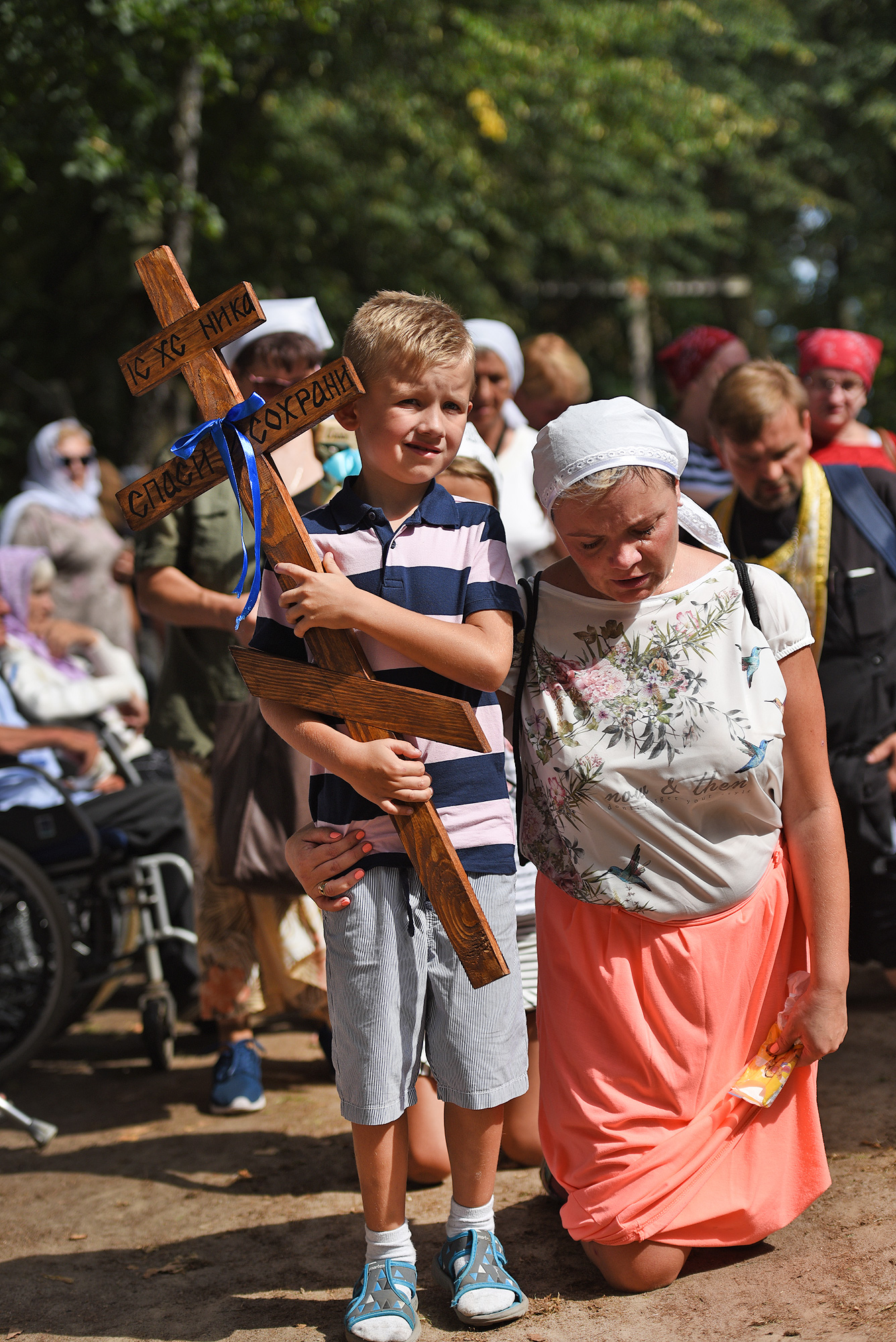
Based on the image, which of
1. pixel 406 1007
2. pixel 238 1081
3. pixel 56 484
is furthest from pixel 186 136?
pixel 406 1007

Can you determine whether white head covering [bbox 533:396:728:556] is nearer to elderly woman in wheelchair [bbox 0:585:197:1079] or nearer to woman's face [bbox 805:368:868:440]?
elderly woman in wheelchair [bbox 0:585:197:1079]

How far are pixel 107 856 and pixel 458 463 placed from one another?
6.67ft

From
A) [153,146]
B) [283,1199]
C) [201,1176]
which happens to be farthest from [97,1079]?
[153,146]

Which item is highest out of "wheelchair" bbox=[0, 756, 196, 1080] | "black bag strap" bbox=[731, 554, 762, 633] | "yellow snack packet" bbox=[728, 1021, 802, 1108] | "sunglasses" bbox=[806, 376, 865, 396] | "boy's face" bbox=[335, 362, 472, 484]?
"boy's face" bbox=[335, 362, 472, 484]

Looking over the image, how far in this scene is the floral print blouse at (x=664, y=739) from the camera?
255 centimetres

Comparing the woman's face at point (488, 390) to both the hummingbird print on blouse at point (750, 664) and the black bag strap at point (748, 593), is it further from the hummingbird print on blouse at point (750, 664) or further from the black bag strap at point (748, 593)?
the hummingbird print on blouse at point (750, 664)

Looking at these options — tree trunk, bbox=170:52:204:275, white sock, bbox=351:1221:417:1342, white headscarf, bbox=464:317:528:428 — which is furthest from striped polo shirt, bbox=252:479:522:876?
tree trunk, bbox=170:52:204:275

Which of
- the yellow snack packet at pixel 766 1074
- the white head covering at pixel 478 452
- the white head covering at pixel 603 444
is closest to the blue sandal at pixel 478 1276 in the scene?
the yellow snack packet at pixel 766 1074

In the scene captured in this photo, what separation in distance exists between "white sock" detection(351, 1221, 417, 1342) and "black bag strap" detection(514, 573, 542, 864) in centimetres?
85

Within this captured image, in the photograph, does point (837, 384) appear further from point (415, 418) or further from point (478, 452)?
point (415, 418)

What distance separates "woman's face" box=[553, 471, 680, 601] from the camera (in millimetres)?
2422

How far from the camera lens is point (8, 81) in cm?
725

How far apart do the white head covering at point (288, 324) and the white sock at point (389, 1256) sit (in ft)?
7.77

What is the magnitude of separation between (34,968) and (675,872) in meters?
2.42
